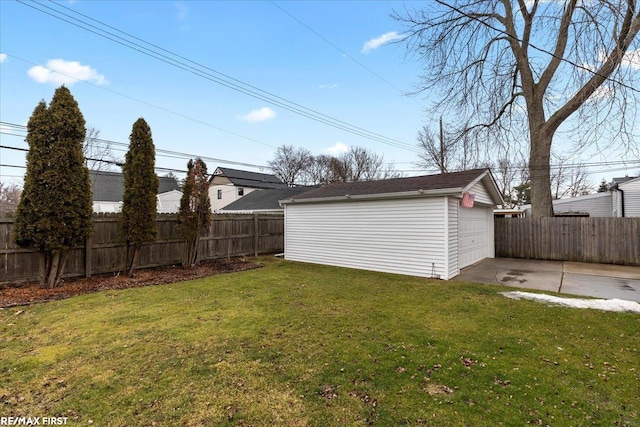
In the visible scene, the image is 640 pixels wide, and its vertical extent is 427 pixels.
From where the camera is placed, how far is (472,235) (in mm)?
10750

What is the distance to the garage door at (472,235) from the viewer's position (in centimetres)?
966

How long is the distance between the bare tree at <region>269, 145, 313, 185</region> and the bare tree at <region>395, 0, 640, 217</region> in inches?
1114

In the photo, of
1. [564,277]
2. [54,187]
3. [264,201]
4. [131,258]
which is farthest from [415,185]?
[264,201]

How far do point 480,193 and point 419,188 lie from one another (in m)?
3.38

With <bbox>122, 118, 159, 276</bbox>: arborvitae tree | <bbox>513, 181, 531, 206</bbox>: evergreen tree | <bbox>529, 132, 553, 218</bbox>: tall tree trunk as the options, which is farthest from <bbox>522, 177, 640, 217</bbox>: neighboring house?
<bbox>122, 118, 159, 276</bbox>: arborvitae tree

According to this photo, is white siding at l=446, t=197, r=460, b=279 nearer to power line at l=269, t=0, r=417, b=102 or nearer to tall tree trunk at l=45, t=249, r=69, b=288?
power line at l=269, t=0, r=417, b=102

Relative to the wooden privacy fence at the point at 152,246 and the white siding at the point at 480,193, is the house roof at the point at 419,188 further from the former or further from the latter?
the wooden privacy fence at the point at 152,246

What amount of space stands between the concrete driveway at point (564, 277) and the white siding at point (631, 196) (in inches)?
376

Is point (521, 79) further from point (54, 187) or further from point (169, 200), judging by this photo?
point (169, 200)

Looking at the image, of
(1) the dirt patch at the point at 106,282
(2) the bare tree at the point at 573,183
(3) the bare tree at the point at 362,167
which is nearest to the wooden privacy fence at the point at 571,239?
(1) the dirt patch at the point at 106,282

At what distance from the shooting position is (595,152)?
9.54 meters

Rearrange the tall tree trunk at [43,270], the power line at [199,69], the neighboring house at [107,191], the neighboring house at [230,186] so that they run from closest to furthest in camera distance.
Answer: the tall tree trunk at [43,270] → the power line at [199,69] → the neighboring house at [107,191] → the neighboring house at [230,186]

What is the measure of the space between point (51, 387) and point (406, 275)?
25.0ft

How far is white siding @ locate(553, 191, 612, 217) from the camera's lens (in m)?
19.4
